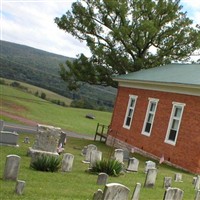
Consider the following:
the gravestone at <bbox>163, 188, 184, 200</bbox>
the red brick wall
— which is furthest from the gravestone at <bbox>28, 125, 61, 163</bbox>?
the red brick wall

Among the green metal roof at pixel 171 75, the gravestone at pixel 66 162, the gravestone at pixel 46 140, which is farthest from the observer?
the green metal roof at pixel 171 75

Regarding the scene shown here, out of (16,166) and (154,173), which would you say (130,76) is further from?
(16,166)

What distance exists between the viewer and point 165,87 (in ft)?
86.7

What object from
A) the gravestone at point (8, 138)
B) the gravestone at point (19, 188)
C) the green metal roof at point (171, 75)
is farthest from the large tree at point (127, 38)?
the gravestone at point (19, 188)

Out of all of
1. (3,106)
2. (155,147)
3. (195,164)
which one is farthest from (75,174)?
(3,106)

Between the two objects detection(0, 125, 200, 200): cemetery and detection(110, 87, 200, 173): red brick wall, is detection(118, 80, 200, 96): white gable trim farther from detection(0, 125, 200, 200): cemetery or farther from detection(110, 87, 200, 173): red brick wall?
detection(0, 125, 200, 200): cemetery

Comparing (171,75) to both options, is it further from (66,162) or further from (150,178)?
(66,162)

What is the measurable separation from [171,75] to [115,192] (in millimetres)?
21465

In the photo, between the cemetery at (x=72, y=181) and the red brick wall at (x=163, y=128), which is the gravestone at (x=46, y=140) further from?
the red brick wall at (x=163, y=128)

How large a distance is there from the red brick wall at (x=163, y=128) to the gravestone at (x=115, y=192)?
16175 millimetres

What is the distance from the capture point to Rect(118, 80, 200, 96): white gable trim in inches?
925

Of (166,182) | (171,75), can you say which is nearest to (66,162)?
(166,182)

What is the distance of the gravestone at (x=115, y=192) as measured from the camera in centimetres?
711

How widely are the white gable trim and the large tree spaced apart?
560 centimetres
